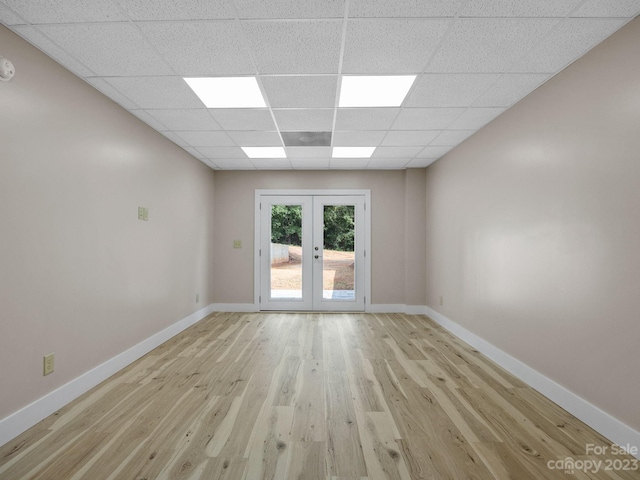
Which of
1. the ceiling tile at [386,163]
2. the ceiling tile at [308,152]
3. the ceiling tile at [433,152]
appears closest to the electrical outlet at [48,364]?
the ceiling tile at [308,152]

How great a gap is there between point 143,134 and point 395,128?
2747 millimetres

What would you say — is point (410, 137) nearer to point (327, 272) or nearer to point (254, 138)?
point (254, 138)

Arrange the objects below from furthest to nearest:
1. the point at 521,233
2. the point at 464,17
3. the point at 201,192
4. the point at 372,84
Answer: the point at 201,192 < the point at 521,233 < the point at 372,84 < the point at 464,17

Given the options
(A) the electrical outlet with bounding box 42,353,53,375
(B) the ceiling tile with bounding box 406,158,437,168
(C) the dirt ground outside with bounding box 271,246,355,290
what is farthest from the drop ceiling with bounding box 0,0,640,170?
(C) the dirt ground outside with bounding box 271,246,355,290

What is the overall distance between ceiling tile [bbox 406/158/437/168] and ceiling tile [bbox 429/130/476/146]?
0.73 meters

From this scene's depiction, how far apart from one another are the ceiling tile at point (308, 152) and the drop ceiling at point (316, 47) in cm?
102

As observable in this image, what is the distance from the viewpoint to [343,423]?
208 centimetres

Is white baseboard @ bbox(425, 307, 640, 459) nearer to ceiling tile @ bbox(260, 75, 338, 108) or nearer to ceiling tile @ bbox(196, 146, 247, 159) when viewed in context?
ceiling tile @ bbox(260, 75, 338, 108)

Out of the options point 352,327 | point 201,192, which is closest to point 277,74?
point 201,192

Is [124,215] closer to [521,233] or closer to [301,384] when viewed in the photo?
[301,384]

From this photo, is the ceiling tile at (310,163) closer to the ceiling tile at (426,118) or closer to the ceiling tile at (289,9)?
the ceiling tile at (426,118)

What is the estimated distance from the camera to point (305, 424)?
6.79 ft

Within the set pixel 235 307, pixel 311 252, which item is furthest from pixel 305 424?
pixel 235 307

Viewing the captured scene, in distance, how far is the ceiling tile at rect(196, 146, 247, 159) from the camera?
14.1 ft
